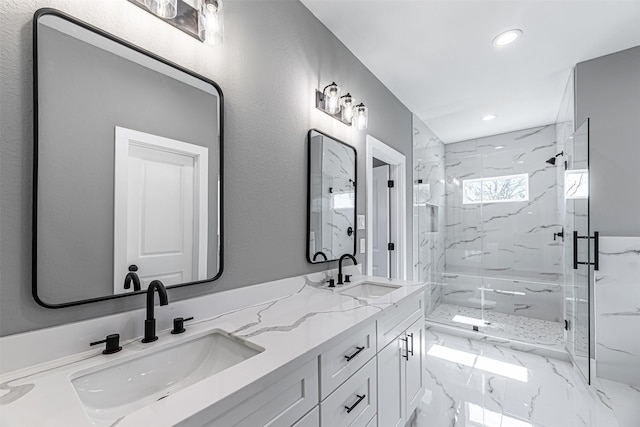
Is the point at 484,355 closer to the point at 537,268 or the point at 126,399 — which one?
the point at 537,268

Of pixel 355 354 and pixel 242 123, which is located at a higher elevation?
pixel 242 123

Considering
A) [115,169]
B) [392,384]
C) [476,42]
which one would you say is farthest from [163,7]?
[476,42]

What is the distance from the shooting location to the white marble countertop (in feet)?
1.90

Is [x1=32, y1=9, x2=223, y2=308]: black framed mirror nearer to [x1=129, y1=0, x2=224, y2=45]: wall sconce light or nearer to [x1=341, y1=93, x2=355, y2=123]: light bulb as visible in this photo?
[x1=129, y1=0, x2=224, y2=45]: wall sconce light

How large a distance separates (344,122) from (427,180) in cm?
210

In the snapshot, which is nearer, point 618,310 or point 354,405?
point 354,405

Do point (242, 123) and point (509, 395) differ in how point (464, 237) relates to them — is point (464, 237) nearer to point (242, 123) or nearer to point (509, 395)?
point (509, 395)

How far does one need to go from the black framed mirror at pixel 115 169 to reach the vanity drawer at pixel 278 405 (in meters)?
0.52

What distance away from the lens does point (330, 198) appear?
1.95 m

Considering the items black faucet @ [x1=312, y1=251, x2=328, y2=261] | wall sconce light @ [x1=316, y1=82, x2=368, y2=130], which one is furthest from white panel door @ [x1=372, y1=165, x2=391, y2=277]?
black faucet @ [x1=312, y1=251, x2=328, y2=261]

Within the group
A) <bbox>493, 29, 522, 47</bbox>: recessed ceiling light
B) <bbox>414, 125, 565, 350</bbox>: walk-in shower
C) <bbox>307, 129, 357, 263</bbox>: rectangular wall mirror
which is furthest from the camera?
<bbox>414, 125, 565, 350</bbox>: walk-in shower

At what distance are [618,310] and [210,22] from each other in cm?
331

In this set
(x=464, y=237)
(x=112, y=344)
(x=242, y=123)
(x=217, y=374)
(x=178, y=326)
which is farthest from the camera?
(x=464, y=237)

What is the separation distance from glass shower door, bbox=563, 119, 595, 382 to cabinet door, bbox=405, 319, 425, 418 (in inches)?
50.3
